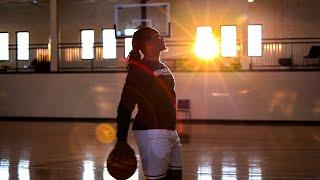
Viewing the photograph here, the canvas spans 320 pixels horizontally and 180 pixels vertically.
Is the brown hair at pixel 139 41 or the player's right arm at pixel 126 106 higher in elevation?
the brown hair at pixel 139 41

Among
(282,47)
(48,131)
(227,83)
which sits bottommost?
(48,131)

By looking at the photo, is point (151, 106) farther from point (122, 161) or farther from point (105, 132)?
point (105, 132)

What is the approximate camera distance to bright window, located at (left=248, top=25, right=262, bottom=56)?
21906 mm

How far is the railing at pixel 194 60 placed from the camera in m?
20.2

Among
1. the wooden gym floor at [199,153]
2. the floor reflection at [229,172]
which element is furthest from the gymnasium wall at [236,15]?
the floor reflection at [229,172]

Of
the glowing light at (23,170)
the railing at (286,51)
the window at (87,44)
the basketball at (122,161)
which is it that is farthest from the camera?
the window at (87,44)

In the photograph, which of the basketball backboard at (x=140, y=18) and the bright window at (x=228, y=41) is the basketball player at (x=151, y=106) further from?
the bright window at (x=228, y=41)

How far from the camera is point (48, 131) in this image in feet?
52.2

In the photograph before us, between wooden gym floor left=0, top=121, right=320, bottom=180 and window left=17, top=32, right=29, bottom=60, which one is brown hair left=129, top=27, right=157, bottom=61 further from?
window left=17, top=32, right=29, bottom=60

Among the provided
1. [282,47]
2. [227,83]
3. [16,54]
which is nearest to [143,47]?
[227,83]

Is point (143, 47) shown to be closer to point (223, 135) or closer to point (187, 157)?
point (187, 157)

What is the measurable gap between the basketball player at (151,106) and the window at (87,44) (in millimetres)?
19979

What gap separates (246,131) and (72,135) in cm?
555

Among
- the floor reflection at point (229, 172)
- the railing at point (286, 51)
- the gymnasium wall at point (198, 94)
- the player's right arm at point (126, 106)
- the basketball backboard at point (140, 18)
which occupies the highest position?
the basketball backboard at point (140, 18)
